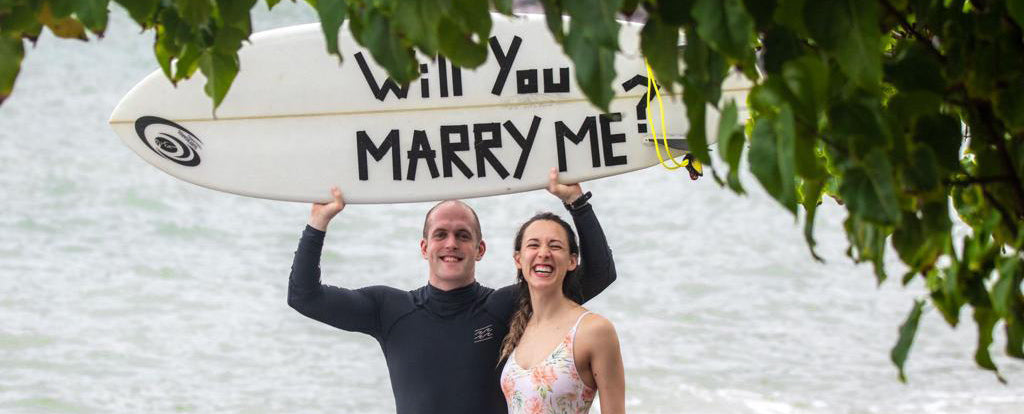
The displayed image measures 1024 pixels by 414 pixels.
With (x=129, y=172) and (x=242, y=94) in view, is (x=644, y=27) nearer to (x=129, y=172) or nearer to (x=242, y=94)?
(x=242, y=94)

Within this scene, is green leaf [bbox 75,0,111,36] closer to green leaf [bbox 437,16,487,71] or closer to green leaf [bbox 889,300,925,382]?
green leaf [bbox 437,16,487,71]

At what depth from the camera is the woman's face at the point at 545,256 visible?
2654mm

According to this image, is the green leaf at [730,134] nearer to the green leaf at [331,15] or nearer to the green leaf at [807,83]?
the green leaf at [807,83]

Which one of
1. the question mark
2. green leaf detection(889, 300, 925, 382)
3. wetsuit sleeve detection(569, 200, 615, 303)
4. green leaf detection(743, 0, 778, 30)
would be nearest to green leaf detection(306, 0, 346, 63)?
green leaf detection(743, 0, 778, 30)

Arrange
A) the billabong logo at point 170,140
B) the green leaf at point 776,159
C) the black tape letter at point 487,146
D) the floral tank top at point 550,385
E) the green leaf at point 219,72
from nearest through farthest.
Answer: the green leaf at point 776,159 < the green leaf at point 219,72 < the floral tank top at point 550,385 < the black tape letter at point 487,146 < the billabong logo at point 170,140

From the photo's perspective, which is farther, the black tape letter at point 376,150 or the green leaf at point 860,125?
the black tape letter at point 376,150

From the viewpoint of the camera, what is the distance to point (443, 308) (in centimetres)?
282

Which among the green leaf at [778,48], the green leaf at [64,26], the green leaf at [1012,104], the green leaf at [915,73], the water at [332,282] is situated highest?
the green leaf at [64,26]

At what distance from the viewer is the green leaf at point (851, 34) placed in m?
1.23

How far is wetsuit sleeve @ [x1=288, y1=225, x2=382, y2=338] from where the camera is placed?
111 inches

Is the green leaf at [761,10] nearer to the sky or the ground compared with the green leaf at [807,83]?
nearer to the sky

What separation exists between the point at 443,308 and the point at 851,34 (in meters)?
1.68

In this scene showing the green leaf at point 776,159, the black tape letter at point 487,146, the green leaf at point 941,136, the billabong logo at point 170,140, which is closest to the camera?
the green leaf at point 776,159

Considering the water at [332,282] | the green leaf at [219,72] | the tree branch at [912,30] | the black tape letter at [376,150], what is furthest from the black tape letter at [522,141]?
the water at [332,282]
